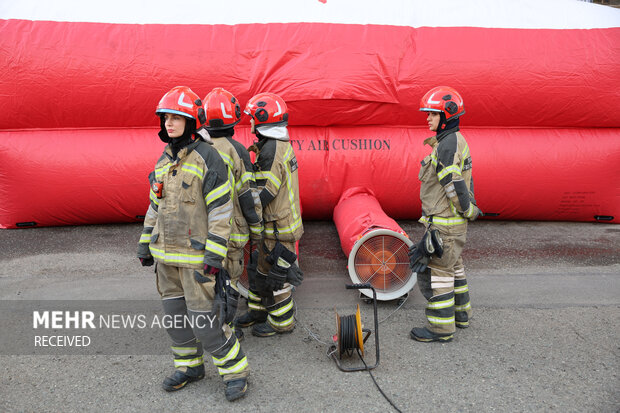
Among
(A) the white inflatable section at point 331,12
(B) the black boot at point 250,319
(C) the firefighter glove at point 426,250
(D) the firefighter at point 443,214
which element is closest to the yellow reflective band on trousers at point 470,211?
(D) the firefighter at point 443,214

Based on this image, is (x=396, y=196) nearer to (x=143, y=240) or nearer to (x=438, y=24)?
(x=438, y=24)

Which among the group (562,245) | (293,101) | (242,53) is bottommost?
(562,245)

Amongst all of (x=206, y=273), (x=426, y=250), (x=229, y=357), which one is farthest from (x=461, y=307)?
(x=206, y=273)

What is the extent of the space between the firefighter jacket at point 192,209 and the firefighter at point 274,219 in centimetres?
87

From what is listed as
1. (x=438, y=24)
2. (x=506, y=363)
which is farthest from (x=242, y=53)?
(x=506, y=363)

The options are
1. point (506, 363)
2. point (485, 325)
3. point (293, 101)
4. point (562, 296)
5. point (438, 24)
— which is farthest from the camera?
point (438, 24)

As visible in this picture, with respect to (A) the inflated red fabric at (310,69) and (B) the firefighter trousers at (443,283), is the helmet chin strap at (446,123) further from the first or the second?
(A) the inflated red fabric at (310,69)

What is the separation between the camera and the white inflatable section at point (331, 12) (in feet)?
20.2

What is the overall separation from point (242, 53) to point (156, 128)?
1374mm

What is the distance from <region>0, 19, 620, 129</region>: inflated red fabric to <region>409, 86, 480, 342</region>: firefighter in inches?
85.2

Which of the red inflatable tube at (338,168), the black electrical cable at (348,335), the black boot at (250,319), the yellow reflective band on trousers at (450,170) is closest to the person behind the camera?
the black electrical cable at (348,335)

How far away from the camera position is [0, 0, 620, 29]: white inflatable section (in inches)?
243

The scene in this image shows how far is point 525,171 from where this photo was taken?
629 cm

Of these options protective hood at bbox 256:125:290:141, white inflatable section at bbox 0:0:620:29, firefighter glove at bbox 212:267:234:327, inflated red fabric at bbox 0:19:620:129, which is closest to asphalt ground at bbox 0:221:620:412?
firefighter glove at bbox 212:267:234:327
